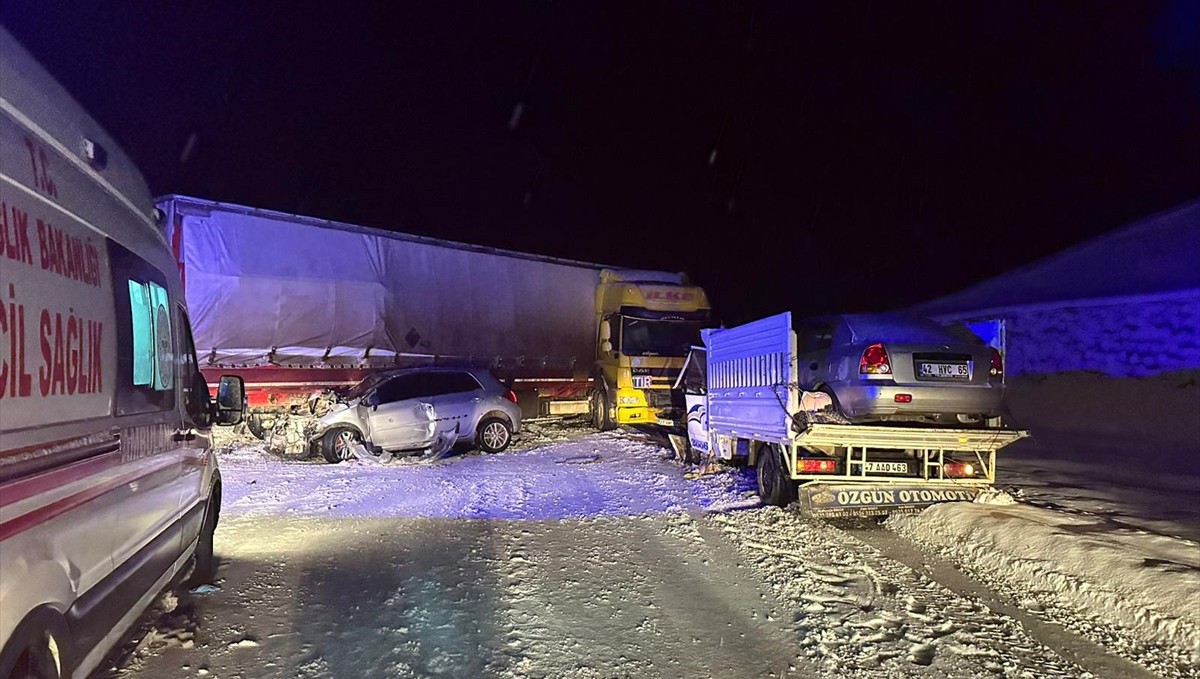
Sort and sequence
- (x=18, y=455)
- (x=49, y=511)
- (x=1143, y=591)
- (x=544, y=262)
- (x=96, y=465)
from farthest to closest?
(x=544, y=262)
(x=1143, y=591)
(x=96, y=465)
(x=49, y=511)
(x=18, y=455)

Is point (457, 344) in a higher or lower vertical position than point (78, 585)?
higher

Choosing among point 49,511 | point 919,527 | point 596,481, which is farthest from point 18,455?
point 596,481

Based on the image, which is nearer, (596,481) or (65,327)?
(65,327)

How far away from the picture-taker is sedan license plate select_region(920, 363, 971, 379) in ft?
23.3

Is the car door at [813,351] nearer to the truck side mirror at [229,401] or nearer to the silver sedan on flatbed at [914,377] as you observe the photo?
the silver sedan on flatbed at [914,377]

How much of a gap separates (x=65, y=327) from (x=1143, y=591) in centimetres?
616

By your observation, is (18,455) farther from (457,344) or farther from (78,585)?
(457,344)

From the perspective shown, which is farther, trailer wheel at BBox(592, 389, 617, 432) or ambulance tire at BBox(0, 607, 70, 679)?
trailer wheel at BBox(592, 389, 617, 432)

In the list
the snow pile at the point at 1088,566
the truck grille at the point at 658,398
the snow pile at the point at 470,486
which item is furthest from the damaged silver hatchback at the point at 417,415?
the snow pile at the point at 1088,566

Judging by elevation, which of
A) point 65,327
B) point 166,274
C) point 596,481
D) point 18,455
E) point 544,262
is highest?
point 544,262

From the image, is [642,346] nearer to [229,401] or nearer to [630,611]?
[630,611]

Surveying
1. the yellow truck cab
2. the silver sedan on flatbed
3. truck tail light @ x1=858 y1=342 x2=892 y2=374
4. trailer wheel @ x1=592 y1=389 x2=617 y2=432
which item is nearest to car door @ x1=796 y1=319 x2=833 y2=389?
the silver sedan on flatbed

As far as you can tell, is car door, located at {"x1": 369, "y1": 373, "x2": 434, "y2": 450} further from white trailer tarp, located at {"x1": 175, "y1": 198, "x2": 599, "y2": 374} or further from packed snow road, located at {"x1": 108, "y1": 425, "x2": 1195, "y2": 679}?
packed snow road, located at {"x1": 108, "y1": 425, "x2": 1195, "y2": 679}

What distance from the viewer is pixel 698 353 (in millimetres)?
11688
